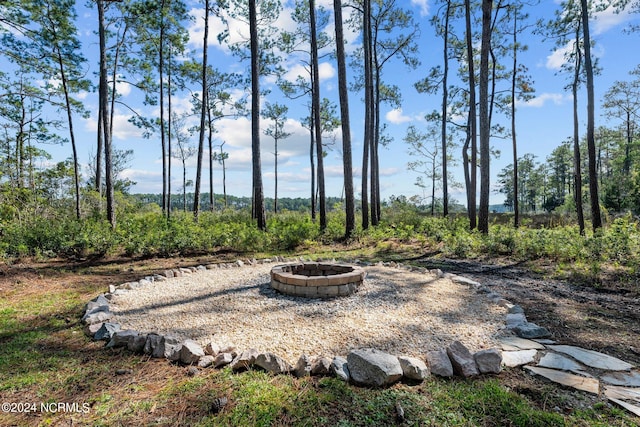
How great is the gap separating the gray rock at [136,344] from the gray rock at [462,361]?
234 cm

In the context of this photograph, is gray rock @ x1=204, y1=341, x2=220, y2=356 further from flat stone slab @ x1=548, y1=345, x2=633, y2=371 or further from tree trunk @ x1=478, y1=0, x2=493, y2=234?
tree trunk @ x1=478, y1=0, x2=493, y2=234

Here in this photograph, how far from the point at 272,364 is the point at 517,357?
180 cm

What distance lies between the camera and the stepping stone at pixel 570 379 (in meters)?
1.95

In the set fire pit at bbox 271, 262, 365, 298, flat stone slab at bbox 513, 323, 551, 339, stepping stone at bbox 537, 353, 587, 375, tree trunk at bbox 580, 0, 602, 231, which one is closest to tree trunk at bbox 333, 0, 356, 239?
fire pit at bbox 271, 262, 365, 298

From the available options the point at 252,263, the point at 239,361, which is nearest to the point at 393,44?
the point at 252,263

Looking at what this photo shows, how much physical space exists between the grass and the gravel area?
0.47m

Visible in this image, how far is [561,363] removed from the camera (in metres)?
2.25

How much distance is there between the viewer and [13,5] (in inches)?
299

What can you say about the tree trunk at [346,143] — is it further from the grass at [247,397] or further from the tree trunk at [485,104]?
the grass at [247,397]

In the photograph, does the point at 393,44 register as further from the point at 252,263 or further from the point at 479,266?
the point at 252,263

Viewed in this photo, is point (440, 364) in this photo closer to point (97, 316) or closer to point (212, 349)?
point (212, 349)

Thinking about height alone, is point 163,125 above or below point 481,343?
above

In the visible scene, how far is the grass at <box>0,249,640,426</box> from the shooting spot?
1646 mm

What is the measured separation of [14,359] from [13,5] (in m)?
9.45
